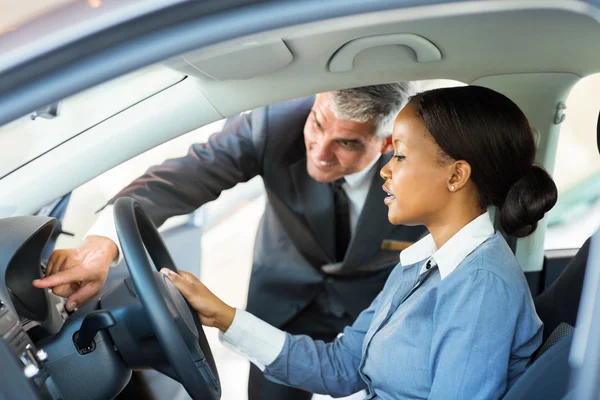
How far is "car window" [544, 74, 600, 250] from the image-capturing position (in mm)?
1644

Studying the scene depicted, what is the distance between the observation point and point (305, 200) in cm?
207

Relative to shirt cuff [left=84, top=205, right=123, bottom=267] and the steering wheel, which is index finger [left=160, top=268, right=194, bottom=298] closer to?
the steering wheel

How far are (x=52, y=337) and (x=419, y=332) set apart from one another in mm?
647

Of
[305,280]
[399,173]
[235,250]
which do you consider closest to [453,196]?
[399,173]

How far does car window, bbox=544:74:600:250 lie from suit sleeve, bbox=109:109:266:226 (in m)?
0.81

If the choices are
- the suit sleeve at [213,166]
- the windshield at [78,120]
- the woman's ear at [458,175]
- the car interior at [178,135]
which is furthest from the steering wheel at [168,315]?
the suit sleeve at [213,166]

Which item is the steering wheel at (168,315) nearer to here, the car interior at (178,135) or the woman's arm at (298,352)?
the car interior at (178,135)

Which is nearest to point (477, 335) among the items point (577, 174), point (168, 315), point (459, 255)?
point (459, 255)

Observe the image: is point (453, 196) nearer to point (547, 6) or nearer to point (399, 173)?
point (399, 173)

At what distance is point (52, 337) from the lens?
4.20 feet

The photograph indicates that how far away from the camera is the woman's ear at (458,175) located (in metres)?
1.28

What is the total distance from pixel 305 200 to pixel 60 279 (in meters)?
0.86

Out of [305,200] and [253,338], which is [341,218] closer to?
[305,200]

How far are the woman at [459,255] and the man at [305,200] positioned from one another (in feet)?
1.88
